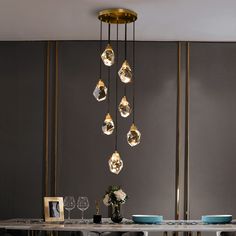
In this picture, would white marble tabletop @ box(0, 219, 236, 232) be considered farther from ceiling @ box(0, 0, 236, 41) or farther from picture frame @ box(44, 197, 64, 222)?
ceiling @ box(0, 0, 236, 41)

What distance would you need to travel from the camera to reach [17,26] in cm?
596

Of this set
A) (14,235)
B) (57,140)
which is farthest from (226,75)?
(14,235)

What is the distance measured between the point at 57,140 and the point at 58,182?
17.9 inches

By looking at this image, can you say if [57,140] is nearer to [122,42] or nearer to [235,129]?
[122,42]

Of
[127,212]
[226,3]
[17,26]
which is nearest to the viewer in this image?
[226,3]

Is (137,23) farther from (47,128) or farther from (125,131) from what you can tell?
(47,128)

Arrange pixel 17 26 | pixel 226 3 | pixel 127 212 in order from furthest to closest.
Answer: pixel 127 212, pixel 17 26, pixel 226 3

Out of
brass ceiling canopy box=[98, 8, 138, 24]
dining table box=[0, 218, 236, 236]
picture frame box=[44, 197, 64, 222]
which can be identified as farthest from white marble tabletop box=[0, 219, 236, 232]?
brass ceiling canopy box=[98, 8, 138, 24]

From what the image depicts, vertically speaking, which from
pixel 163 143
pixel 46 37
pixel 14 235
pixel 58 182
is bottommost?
pixel 14 235

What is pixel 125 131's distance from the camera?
646 centimetres

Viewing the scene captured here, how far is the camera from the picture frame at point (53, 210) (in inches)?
210

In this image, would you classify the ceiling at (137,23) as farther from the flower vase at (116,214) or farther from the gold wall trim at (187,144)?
the flower vase at (116,214)

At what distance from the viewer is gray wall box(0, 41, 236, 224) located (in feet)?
20.9

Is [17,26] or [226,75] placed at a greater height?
[17,26]
